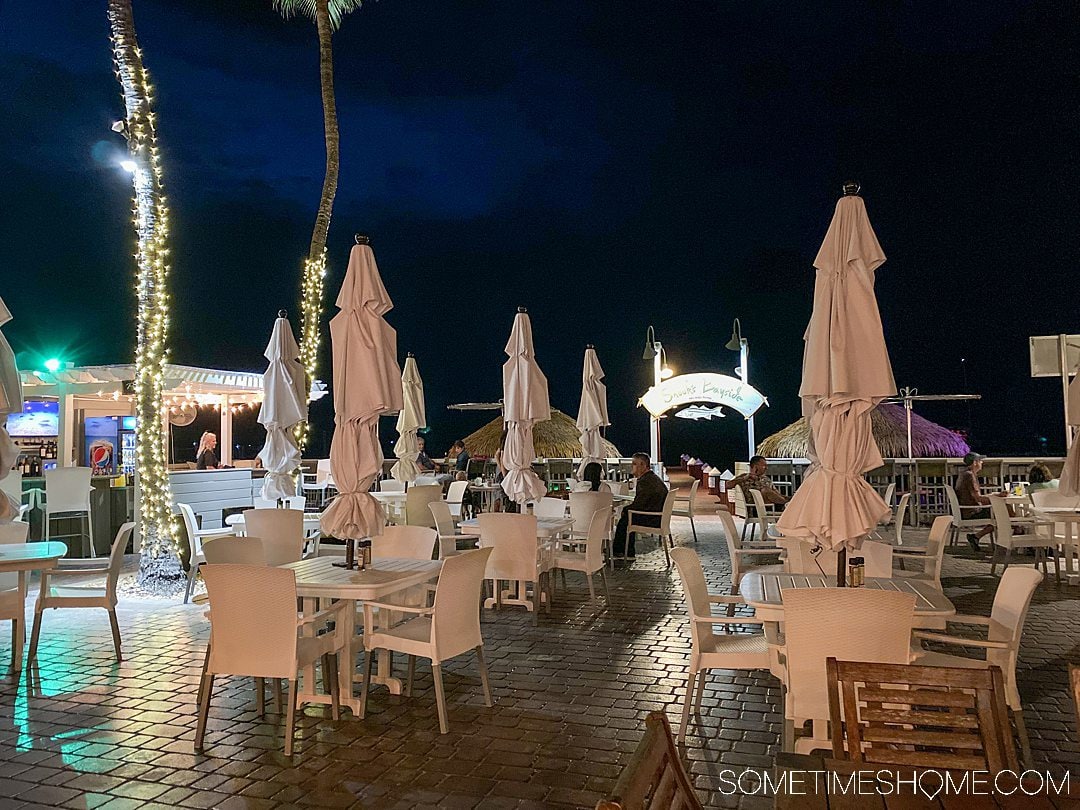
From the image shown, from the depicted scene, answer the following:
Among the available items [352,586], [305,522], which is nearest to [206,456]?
[305,522]

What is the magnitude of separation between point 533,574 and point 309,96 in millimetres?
25330

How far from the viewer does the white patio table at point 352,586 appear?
439 cm

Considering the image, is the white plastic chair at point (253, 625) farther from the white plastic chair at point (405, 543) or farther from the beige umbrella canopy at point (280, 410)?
the beige umbrella canopy at point (280, 410)

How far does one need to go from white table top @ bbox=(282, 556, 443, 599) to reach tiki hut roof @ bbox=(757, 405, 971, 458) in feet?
52.3

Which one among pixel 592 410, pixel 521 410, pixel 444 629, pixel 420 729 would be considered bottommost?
pixel 420 729

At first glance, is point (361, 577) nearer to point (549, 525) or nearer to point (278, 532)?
point (278, 532)

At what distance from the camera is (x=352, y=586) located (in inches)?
172

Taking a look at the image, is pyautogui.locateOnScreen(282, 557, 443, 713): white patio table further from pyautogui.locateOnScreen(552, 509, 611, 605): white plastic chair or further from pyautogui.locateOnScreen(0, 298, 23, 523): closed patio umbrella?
pyautogui.locateOnScreen(552, 509, 611, 605): white plastic chair

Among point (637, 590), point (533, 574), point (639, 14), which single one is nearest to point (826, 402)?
point (533, 574)

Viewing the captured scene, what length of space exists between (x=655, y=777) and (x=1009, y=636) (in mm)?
3059

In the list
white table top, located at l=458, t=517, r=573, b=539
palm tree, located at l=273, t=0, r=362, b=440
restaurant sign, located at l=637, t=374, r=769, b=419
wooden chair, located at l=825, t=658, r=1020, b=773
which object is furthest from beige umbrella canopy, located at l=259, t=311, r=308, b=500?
restaurant sign, located at l=637, t=374, r=769, b=419

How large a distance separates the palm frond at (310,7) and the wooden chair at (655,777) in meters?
12.8

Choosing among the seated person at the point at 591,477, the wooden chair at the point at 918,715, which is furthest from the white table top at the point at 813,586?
the seated person at the point at 591,477

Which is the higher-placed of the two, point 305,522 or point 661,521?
point 305,522
